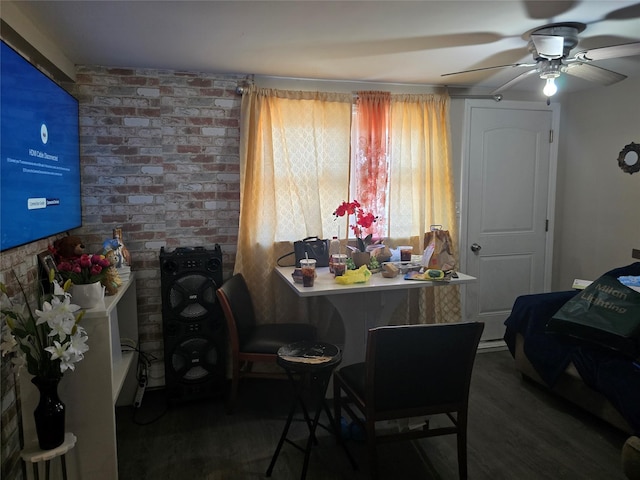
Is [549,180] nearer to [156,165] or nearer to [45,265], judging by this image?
[156,165]

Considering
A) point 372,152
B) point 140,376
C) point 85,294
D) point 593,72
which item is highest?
point 593,72

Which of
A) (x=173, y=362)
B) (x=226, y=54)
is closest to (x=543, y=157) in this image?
(x=226, y=54)

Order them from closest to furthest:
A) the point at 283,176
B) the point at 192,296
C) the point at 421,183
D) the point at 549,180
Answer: the point at 192,296 < the point at 283,176 < the point at 421,183 < the point at 549,180

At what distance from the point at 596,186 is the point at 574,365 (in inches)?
73.3

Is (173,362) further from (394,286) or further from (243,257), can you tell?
(394,286)

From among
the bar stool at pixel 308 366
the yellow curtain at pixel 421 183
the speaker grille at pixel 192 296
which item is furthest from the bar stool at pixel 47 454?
the yellow curtain at pixel 421 183

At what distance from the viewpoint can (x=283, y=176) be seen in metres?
3.43

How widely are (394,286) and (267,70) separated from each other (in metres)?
1.74

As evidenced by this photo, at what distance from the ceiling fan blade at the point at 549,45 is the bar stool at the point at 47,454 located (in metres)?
2.89

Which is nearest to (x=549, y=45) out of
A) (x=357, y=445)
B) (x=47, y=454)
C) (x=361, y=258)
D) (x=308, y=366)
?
(x=361, y=258)

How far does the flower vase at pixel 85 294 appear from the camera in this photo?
2090 millimetres

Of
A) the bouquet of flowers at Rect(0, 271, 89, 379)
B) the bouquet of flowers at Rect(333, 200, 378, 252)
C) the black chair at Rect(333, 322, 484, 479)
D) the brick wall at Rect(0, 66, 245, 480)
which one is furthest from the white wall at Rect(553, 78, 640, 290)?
the bouquet of flowers at Rect(0, 271, 89, 379)

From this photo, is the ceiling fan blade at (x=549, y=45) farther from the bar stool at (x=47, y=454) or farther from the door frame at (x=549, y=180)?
the bar stool at (x=47, y=454)

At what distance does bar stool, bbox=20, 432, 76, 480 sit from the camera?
1853 mm
